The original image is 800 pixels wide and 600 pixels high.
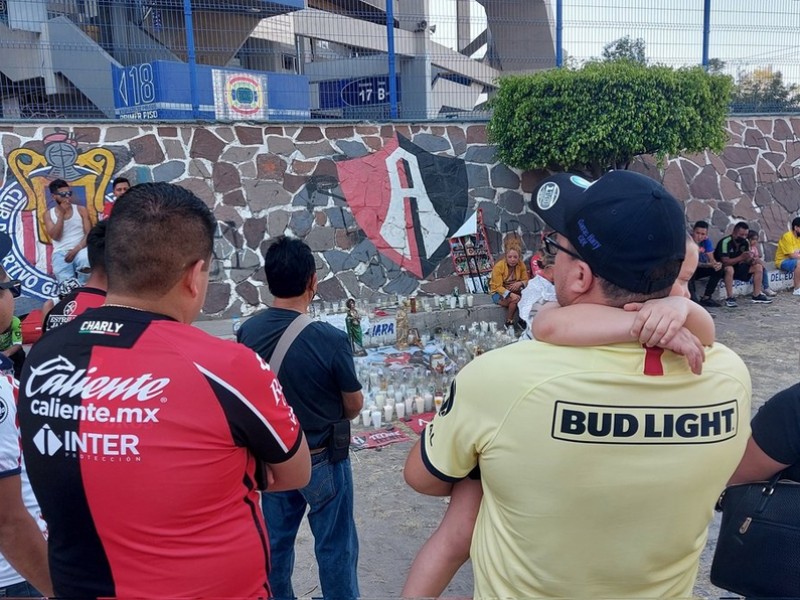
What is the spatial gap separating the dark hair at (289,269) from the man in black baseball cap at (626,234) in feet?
5.26

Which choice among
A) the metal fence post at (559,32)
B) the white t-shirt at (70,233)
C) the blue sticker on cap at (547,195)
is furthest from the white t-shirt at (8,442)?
the metal fence post at (559,32)

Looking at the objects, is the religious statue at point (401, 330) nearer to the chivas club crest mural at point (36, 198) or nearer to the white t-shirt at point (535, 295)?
the white t-shirt at point (535, 295)

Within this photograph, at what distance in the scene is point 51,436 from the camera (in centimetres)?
150

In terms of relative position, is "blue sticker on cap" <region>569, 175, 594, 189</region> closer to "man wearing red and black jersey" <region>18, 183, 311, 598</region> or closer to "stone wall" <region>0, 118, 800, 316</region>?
"man wearing red and black jersey" <region>18, 183, 311, 598</region>

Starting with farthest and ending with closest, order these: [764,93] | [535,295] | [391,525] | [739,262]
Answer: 1. [764,93]
2. [739,262]
3. [535,295]
4. [391,525]

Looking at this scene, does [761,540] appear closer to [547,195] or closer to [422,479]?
[422,479]

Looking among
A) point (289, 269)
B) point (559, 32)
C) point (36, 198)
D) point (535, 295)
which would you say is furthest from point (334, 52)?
point (289, 269)

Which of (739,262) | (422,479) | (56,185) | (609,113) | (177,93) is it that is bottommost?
Result: (739,262)

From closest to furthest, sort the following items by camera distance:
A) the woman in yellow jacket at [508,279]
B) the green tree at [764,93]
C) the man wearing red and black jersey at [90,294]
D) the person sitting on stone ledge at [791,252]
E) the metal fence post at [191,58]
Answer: the man wearing red and black jersey at [90,294]
the metal fence post at [191,58]
the woman in yellow jacket at [508,279]
the person sitting on stone ledge at [791,252]
the green tree at [764,93]

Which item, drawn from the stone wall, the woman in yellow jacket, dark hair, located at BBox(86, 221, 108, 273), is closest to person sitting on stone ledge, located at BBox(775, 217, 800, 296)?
the stone wall

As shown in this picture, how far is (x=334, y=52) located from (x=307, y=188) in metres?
2.38

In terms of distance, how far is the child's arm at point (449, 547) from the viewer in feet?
5.15

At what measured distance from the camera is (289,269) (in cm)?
288

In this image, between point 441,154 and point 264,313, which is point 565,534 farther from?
point 441,154
